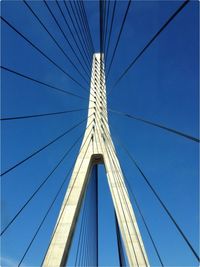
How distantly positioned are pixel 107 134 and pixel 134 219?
3.16 m

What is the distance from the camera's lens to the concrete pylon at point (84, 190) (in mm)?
8227

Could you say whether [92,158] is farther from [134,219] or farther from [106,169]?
[134,219]

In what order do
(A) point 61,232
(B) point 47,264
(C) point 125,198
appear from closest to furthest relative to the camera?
(B) point 47,264, (A) point 61,232, (C) point 125,198

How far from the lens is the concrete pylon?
823 cm

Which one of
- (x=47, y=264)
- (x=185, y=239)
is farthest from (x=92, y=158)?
(x=185, y=239)

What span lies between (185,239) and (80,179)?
13.2 feet

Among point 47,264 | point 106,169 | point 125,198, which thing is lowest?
point 47,264

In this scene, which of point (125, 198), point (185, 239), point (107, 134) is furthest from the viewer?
point (107, 134)

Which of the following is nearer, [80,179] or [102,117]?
[80,179]

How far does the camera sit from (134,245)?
8.47 metres

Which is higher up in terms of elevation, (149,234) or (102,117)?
(102,117)

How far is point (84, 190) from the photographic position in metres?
9.80

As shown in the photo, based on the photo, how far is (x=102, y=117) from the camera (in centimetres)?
1173

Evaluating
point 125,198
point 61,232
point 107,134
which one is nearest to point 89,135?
point 107,134
